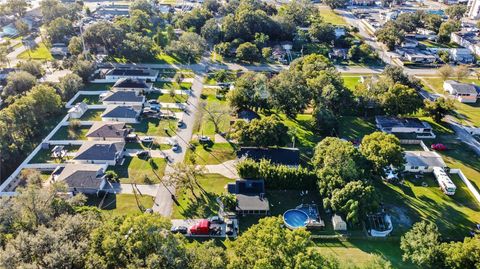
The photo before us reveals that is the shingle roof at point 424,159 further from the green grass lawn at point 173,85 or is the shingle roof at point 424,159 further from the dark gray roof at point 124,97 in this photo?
the dark gray roof at point 124,97

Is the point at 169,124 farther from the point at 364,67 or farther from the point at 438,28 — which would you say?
the point at 438,28

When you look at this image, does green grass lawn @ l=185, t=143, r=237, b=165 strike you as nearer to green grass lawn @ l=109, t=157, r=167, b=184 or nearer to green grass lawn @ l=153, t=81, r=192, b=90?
green grass lawn @ l=109, t=157, r=167, b=184

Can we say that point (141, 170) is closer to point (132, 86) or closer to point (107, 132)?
point (107, 132)

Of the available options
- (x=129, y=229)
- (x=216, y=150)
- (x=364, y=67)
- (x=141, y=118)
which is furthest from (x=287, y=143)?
(x=364, y=67)

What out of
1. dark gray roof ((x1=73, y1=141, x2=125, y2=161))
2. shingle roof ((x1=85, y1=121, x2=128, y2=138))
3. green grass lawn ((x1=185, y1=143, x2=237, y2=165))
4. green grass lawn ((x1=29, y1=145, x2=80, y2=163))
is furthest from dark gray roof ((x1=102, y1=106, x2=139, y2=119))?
green grass lawn ((x1=185, y1=143, x2=237, y2=165))

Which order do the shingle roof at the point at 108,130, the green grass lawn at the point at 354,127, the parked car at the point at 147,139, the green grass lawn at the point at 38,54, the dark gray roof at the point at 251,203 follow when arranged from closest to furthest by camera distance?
the dark gray roof at the point at 251,203 < the shingle roof at the point at 108,130 < the parked car at the point at 147,139 < the green grass lawn at the point at 354,127 < the green grass lawn at the point at 38,54

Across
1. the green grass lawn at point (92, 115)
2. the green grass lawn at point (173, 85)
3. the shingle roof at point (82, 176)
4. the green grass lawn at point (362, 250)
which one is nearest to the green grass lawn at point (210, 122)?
the green grass lawn at point (173, 85)
